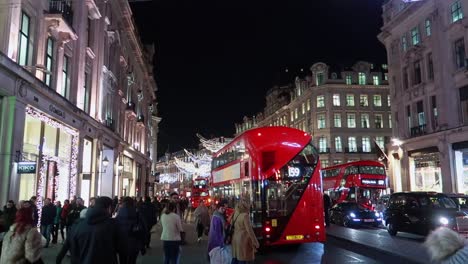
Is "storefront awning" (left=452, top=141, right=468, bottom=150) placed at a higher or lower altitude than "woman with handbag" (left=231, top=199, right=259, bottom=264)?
higher

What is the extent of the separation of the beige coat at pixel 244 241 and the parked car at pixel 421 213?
37.9ft

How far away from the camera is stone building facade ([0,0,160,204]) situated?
16484 millimetres

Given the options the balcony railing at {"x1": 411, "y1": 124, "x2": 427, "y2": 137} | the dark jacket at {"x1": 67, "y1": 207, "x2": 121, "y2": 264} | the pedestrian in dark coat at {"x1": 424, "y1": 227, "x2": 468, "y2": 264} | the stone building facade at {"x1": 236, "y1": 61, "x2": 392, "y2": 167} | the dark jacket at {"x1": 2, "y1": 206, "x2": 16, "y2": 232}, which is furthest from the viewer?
the stone building facade at {"x1": 236, "y1": 61, "x2": 392, "y2": 167}

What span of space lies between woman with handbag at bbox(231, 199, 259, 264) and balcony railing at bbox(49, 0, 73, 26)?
1642 centimetres

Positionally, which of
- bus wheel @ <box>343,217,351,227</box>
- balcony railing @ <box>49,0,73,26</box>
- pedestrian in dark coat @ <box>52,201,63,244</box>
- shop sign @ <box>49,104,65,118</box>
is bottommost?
bus wheel @ <box>343,217,351,227</box>

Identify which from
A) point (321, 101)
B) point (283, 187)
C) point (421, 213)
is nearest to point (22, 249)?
point (283, 187)

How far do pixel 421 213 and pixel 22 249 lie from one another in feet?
55.8

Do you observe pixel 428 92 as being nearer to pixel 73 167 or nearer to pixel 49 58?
pixel 73 167

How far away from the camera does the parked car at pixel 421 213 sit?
58.1ft

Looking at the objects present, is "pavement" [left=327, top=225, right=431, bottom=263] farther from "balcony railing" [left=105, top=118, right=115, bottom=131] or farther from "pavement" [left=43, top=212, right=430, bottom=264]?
"balcony railing" [left=105, top=118, right=115, bottom=131]

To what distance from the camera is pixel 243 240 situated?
8875mm

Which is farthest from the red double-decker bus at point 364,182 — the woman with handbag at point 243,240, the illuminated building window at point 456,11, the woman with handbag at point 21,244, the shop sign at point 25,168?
the woman with handbag at point 21,244

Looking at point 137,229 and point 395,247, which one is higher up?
point 137,229

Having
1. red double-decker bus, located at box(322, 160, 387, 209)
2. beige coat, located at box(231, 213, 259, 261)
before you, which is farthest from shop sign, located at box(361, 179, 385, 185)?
beige coat, located at box(231, 213, 259, 261)
